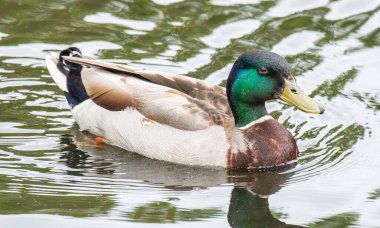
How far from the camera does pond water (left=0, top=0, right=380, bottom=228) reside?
9703mm

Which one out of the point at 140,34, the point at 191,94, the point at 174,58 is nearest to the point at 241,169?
the point at 191,94

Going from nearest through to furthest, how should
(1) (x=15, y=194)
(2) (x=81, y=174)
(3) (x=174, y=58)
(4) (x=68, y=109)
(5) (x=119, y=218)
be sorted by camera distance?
(5) (x=119, y=218) < (1) (x=15, y=194) < (2) (x=81, y=174) < (4) (x=68, y=109) < (3) (x=174, y=58)

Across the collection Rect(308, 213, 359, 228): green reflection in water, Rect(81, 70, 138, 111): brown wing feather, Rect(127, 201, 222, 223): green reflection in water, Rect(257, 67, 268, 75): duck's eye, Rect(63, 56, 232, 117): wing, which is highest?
Rect(257, 67, 268, 75): duck's eye

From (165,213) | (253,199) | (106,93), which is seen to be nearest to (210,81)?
(106,93)

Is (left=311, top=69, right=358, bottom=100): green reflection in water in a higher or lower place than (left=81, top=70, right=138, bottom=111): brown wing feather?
lower

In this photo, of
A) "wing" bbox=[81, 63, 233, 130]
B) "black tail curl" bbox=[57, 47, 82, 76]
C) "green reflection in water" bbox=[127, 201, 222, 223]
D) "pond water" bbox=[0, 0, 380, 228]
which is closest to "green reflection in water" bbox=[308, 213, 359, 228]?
"pond water" bbox=[0, 0, 380, 228]

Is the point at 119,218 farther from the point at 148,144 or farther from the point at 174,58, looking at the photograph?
the point at 174,58

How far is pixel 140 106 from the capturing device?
11.4 meters

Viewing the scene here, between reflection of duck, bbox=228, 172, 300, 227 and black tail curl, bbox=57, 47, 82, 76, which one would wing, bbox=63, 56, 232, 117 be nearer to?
black tail curl, bbox=57, 47, 82, 76

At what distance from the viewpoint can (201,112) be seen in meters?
11.0

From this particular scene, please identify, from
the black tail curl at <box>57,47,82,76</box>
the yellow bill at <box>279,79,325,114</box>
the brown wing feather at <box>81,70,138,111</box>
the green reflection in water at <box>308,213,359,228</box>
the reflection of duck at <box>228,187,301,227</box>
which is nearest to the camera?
the green reflection in water at <box>308,213,359,228</box>

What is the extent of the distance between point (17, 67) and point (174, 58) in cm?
209

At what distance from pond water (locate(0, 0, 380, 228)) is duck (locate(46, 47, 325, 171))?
0.61ft

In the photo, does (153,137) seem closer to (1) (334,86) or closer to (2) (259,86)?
(2) (259,86)
